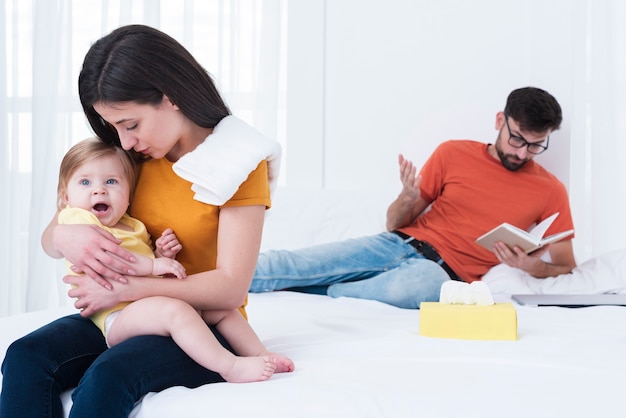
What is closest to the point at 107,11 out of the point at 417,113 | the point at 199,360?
the point at 417,113

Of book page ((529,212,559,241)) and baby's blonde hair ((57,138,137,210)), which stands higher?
baby's blonde hair ((57,138,137,210))

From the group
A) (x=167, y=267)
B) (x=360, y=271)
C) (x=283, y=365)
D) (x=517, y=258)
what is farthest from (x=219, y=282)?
(x=517, y=258)

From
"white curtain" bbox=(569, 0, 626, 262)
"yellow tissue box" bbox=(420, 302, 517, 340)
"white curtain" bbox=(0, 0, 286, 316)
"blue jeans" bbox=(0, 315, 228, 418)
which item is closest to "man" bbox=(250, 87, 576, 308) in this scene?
"white curtain" bbox=(569, 0, 626, 262)

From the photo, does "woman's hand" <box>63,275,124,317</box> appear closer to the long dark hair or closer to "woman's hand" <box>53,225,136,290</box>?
"woman's hand" <box>53,225,136,290</box>

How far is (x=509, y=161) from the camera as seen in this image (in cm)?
282

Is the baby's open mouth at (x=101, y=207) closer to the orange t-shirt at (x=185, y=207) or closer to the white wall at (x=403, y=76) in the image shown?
the orange t-shirt at (x=185, y=207)

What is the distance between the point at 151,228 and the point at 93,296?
217mm

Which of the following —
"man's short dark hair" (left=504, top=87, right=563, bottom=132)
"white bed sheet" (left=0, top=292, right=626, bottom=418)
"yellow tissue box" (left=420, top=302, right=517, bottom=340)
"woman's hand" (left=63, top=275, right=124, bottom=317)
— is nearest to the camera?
"white bed sheet" (left=0, top=292, right=626, bottom=418)

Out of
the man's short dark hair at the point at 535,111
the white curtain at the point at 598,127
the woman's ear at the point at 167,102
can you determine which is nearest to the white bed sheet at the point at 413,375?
the woman's ear at the point at 167,102

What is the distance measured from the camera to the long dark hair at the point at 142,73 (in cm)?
141

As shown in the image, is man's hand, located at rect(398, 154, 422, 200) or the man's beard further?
the man's beard

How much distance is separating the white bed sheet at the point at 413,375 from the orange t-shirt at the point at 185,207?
261mm

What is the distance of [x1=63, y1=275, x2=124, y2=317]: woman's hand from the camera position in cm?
138

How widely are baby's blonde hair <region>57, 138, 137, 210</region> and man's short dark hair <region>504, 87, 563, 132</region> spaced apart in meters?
1.61
